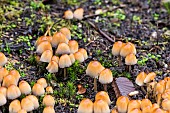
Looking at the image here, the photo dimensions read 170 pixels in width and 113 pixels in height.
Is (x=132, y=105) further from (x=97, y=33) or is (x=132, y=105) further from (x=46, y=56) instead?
(x=97, y=33)

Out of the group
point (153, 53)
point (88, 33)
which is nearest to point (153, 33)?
point (153, 53)

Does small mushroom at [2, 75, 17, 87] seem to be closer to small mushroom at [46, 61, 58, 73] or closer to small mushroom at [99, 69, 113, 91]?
small mushroom at [46, 61, 58, 73]

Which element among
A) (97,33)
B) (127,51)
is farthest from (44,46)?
(97,33)

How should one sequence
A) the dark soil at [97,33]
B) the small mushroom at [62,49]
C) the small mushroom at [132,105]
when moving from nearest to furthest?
the small mushroom at [132,105], the small mushroom at [62,49], the dark soil at [97,33]

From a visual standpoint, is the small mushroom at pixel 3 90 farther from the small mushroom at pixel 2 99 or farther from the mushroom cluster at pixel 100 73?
the mushroom cluster at pixel 100 73

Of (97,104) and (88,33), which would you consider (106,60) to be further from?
(97,104)

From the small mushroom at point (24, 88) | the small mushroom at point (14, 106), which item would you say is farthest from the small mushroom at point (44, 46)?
the small mushroom at point (14, 106)

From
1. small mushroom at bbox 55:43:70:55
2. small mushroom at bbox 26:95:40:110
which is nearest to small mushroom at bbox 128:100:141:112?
small mushroom at bbox 26:95:40:110
